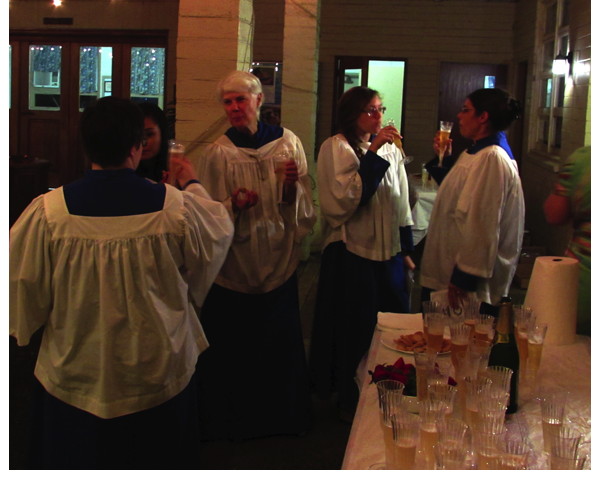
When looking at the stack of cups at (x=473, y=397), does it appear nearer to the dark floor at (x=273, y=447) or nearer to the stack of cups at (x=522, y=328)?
the stack of cups at (x=522, y=328)

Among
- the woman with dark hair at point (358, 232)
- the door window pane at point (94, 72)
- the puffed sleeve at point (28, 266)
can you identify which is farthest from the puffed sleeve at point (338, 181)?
the door window pane at point (94, 72)

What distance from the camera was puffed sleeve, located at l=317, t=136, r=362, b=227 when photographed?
11.9 ft

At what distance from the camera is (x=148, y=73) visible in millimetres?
11219

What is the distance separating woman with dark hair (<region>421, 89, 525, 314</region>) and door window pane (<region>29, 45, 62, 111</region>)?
30.9ft

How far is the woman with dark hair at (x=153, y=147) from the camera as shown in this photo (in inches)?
114

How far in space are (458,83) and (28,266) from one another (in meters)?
9.50

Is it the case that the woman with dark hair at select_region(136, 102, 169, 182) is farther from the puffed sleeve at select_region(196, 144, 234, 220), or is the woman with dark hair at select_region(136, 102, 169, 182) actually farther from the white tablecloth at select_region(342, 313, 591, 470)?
the white tablecloth at select_region(342, 313, 591, 470)

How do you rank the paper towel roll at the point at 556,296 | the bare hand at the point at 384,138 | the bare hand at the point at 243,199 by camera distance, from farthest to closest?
the bare hand at the point at 384,138 → the bare hand at the point at 243,199 → the paper towel roll at the point at 556,296

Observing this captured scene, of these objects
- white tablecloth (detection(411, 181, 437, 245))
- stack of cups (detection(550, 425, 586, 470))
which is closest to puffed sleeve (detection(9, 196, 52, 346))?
stack of cups (detection(550, 425, 586, 470))

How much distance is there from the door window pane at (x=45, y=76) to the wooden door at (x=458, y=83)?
5.65 m

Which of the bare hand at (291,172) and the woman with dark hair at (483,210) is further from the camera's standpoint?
the bare hand at (291,172)

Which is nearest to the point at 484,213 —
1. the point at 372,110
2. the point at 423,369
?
the point at 372,110

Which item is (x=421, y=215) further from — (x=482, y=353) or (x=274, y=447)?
(x=482, y=353)
